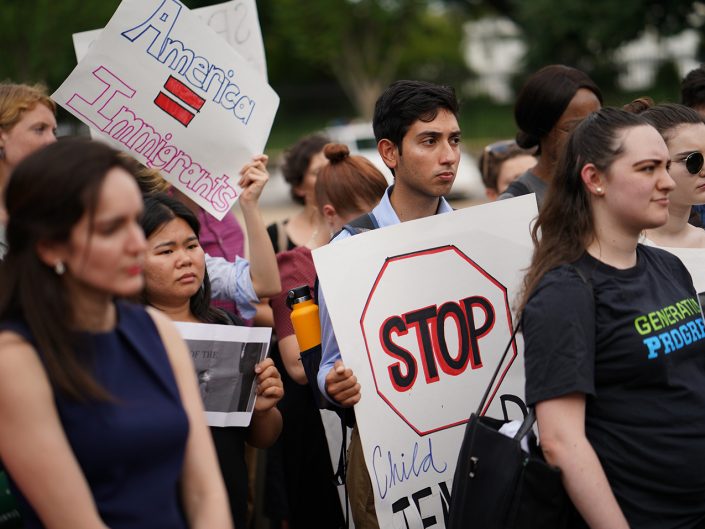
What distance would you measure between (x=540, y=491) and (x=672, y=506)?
0.39 meters

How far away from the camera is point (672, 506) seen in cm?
276

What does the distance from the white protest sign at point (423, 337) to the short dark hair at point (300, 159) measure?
264 centimetres

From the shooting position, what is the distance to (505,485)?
2752mm

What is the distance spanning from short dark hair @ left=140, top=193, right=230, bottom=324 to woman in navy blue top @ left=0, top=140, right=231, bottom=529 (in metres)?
1.21

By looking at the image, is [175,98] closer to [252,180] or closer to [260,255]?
[252,180]

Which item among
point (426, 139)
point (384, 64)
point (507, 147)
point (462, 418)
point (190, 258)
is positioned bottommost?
point (462, 418)

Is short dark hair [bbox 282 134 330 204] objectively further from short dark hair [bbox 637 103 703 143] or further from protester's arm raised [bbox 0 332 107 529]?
protester's arm raised [bbox 0 332 107 529]

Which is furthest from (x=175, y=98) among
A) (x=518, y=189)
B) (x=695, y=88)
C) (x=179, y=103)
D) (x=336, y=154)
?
(x=695, y=88)

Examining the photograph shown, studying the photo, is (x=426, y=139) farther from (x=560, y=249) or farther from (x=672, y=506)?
(x=672, y=506)

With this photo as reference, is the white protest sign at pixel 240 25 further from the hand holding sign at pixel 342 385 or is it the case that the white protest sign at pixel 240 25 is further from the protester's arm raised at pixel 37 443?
the protester's arm raised at pixel 37 443

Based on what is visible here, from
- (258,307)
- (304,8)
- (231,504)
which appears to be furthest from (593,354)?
(304,8)

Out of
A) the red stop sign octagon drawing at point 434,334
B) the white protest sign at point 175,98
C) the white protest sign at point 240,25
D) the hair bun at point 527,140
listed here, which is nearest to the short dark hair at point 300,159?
the white protest sign at point 240,25

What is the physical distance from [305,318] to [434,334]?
0.46 metres

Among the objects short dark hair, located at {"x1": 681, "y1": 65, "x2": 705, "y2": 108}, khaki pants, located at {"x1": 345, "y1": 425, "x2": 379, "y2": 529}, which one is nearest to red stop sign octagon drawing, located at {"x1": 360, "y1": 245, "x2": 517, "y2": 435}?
khaki pants, located at {"x1": 345, "y1": 425, "x2": 379, "y2": 529}
